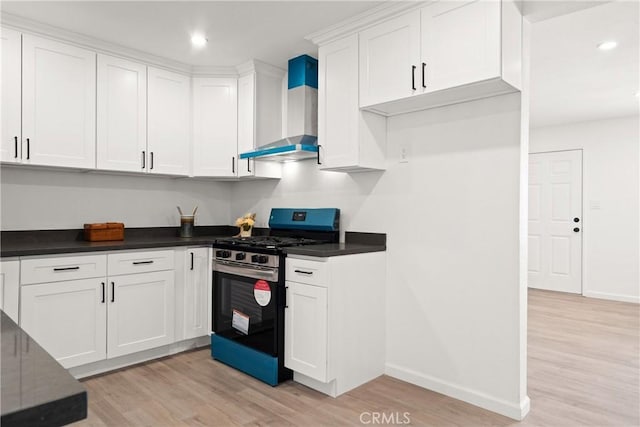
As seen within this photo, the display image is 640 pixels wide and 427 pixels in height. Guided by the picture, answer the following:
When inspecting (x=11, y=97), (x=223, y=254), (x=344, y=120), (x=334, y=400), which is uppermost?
(x=11, y=97)

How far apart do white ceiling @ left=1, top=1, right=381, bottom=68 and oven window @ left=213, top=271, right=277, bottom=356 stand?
1788 mm

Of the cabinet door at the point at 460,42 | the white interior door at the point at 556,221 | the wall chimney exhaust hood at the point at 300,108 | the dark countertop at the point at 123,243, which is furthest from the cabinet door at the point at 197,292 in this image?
the white interior door at the point at 556,221

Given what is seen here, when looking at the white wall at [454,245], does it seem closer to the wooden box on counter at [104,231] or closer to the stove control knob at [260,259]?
the stove control knob at [260,259]

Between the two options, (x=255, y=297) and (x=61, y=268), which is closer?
(x=61, y=268)

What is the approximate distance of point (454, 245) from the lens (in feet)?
9.02

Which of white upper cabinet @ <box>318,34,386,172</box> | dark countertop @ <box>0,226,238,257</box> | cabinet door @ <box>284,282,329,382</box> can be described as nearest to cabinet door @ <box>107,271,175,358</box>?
dark countertop @ <box>0,226,238,257</box>

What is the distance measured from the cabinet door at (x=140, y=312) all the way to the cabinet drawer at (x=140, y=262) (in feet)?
0.14

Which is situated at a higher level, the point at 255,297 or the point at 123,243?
the point at 123,243

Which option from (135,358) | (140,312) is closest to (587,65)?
(140,312)

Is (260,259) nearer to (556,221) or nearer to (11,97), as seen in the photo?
(11,97)

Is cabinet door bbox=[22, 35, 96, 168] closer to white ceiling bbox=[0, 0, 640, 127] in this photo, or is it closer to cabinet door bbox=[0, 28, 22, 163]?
cabinet door bbox=[0, 28, 22, 163]

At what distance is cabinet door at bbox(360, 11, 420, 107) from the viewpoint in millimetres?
2576

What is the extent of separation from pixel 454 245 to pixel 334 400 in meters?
1.24

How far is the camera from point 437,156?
9.30ft
